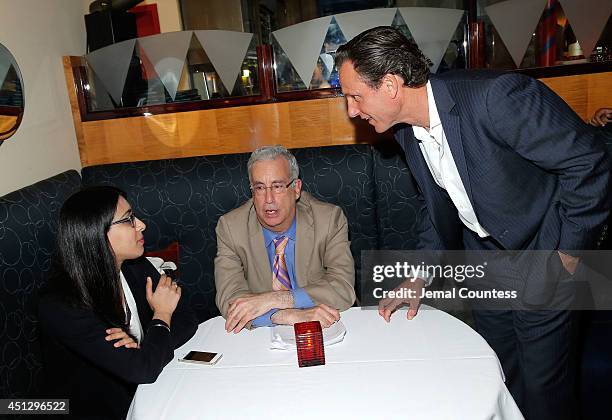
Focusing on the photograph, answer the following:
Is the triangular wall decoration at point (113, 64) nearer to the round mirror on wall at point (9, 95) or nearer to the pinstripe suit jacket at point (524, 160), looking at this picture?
the round mirror on wall at point (9, 95)

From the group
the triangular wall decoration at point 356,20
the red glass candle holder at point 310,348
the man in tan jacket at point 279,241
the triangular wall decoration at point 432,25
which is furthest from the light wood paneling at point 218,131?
the red glass candle holder at point 310,348

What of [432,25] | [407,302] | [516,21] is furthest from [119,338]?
[516,21]

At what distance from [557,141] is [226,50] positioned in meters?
1.98

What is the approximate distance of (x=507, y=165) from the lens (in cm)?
157

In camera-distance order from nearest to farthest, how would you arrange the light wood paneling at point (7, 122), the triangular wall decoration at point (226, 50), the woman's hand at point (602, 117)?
the light wood paneling at point (7, 122), the woman's hand at point (602, 117), the triangular wall decoration at point (226, 50)

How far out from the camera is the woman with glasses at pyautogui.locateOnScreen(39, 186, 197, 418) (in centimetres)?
161

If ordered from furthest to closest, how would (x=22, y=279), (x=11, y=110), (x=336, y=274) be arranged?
(x=11, y=110) → (x=336, y=274) → (x=22, y=279)

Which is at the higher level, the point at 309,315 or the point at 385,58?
the point at 385,58

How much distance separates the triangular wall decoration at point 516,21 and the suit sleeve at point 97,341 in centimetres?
227

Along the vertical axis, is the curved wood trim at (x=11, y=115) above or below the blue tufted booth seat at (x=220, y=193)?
above

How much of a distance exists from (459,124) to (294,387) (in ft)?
2.93

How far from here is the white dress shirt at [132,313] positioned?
6.04 ft

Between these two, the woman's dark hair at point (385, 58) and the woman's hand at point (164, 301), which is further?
the woman's hand at point (164, 301)

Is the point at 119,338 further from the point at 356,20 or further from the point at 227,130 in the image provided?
the point at 356,20
